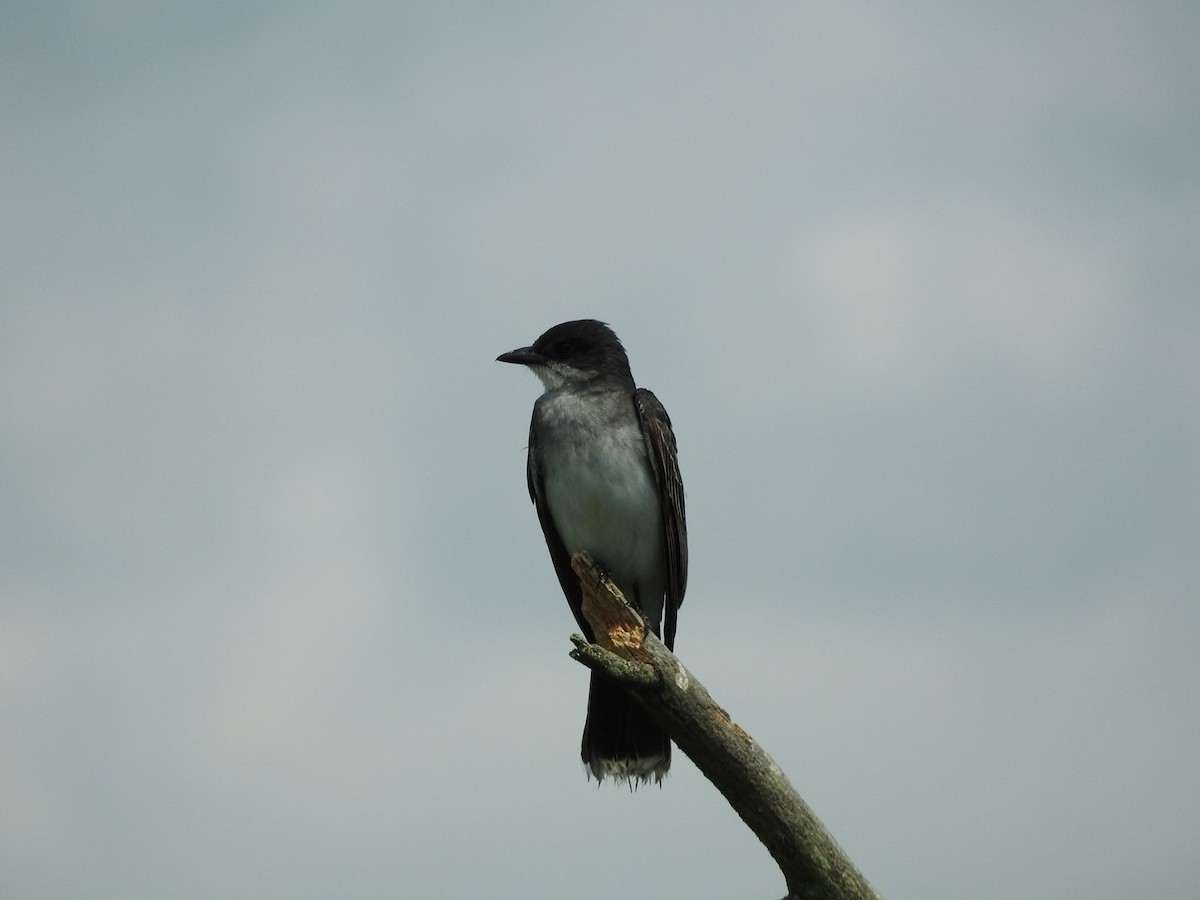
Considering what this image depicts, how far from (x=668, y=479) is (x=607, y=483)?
535mm

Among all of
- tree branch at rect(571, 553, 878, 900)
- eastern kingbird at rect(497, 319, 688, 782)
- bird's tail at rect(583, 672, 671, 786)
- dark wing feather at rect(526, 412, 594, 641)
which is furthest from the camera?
dark wing feather at rect(526, 412, 594, 641)

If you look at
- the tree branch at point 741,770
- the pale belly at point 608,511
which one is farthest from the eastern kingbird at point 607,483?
the tree branch at point 741,770

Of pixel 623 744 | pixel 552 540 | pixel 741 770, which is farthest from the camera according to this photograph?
pixel 552 540

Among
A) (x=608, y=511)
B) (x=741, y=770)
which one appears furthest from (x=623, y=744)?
(x=741, y=770)

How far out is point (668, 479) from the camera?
1103cm

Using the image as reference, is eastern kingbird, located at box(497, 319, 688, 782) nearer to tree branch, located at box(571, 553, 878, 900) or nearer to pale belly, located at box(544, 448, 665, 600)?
pale belly, located at box(544, 448, 665, 600)

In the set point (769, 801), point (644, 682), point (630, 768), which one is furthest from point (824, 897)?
point (630, 768)

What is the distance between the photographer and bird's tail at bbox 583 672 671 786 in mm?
10211

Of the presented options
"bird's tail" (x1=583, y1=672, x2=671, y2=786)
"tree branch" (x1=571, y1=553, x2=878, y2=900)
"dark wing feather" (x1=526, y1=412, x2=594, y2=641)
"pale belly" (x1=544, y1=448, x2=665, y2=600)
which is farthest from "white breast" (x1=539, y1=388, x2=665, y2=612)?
"tree branch" (x1=571, y1=553, x2=878, y2=900)

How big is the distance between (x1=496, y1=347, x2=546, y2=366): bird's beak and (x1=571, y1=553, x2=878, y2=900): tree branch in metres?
4.85

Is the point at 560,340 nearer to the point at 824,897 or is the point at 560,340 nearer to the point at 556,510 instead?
the point at 556,510

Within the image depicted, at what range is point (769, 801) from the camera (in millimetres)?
6980

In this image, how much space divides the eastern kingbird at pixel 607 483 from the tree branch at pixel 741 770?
3.22 meters

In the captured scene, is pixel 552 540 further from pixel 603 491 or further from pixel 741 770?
pixel 741 770
